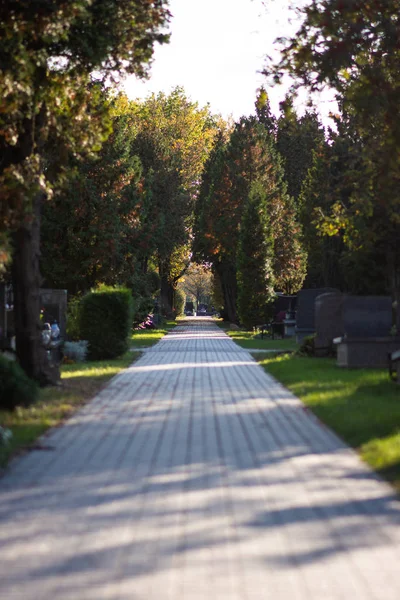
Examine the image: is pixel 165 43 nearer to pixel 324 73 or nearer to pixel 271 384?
pixel 324 73

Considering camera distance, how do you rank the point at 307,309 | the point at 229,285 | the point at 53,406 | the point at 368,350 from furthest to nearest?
the point at 229,285 → the point at 307,309 → the point at 368,350 → the point at 53,406

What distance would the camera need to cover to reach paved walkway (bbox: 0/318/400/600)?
5.70 meters

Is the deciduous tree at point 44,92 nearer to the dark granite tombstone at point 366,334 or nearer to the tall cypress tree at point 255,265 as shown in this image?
the dark granite tombstone at point 366,334

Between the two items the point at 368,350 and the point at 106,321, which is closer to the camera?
the point at 368,350

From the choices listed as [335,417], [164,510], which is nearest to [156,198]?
[335,417]

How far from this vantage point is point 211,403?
1580 centimetres

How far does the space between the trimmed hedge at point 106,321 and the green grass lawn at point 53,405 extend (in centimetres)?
276

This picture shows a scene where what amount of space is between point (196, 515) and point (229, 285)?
71616mm

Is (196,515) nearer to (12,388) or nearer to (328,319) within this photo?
(12,388)

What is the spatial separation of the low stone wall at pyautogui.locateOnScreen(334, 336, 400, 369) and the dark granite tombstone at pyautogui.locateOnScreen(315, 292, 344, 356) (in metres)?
3.19

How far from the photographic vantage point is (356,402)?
608 inches

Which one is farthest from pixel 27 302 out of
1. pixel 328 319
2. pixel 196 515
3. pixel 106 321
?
pixel 328 319

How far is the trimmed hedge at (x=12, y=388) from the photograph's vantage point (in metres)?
13.9

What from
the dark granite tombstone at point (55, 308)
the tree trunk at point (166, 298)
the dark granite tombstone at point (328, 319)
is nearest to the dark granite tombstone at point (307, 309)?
the dark granite tombstone at point (328, 319)
